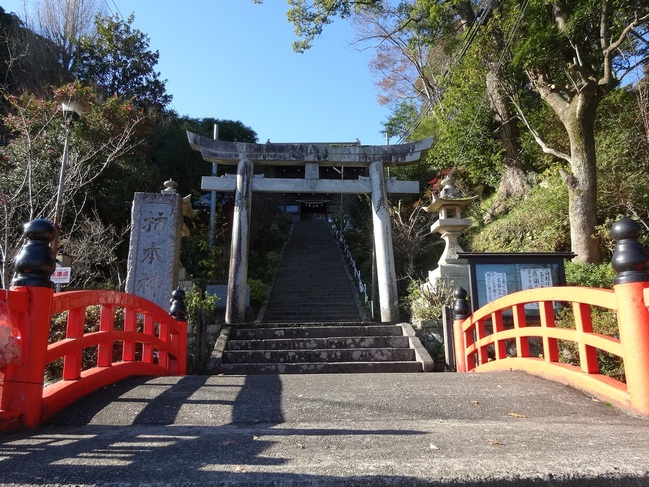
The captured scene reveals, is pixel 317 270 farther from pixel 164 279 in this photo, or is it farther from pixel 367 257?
pixel 164 279

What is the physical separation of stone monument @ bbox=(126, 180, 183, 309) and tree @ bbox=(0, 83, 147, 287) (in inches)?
82.6

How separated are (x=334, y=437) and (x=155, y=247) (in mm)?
6891

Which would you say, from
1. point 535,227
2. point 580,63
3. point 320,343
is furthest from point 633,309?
point 535,227

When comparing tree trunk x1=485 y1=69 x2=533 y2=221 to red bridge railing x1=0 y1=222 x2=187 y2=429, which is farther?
tree trunk x1=485 y1=69 x2=533 y2=221

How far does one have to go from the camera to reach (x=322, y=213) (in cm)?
3331

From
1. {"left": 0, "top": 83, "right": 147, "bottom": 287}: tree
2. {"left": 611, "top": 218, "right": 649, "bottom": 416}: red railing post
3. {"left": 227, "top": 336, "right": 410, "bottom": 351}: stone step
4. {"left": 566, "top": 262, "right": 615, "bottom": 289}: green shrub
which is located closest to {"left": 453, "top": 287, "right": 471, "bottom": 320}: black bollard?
{"left": 227, "top": 336, "right": 410, "bottom": 351}: stone step

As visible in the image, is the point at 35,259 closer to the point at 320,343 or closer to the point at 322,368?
the point at 322,368

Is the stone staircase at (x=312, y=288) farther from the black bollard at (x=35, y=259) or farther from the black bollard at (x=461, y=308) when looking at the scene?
the black bollard at (x=35, y=259)

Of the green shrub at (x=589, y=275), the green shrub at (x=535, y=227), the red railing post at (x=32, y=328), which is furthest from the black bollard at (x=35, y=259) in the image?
the green shrub at (x=535, y=227)

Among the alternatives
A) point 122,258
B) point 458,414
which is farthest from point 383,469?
point 122,258

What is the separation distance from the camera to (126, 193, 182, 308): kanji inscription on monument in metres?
8.05

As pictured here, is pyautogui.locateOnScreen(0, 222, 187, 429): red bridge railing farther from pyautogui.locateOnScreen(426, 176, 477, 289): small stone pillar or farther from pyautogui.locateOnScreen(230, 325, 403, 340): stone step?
pyautogui.locateOnScreen(426, 176, 477, 289): small stone pillar

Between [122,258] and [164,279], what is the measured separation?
6.19m

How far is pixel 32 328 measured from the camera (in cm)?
258
